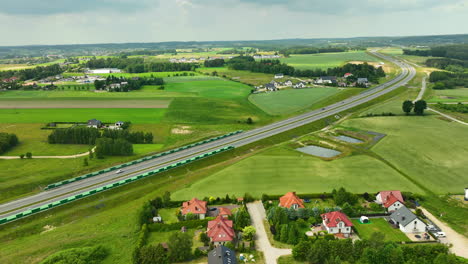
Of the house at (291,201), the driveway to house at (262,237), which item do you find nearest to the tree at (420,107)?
the house at (291,201)

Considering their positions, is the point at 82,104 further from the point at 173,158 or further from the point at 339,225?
the point at 339,225

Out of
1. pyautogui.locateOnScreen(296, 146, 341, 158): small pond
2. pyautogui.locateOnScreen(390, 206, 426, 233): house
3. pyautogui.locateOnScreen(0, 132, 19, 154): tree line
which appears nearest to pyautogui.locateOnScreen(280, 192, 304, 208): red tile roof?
pyautogui.locateOnScreen(390, 206, 426, 233): house

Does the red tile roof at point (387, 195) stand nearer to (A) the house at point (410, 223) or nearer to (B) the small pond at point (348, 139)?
(A) the house at point (410, 223)

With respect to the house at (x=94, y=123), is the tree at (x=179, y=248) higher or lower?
lower

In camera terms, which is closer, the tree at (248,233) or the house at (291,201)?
the tree at (248,233)

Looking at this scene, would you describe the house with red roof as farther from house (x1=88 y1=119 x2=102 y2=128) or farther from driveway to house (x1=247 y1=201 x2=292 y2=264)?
house (x1=88 y1=119 x2=102 y2=128)

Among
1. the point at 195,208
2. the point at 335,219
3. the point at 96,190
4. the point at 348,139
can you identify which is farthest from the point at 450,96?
the point at 96,190
